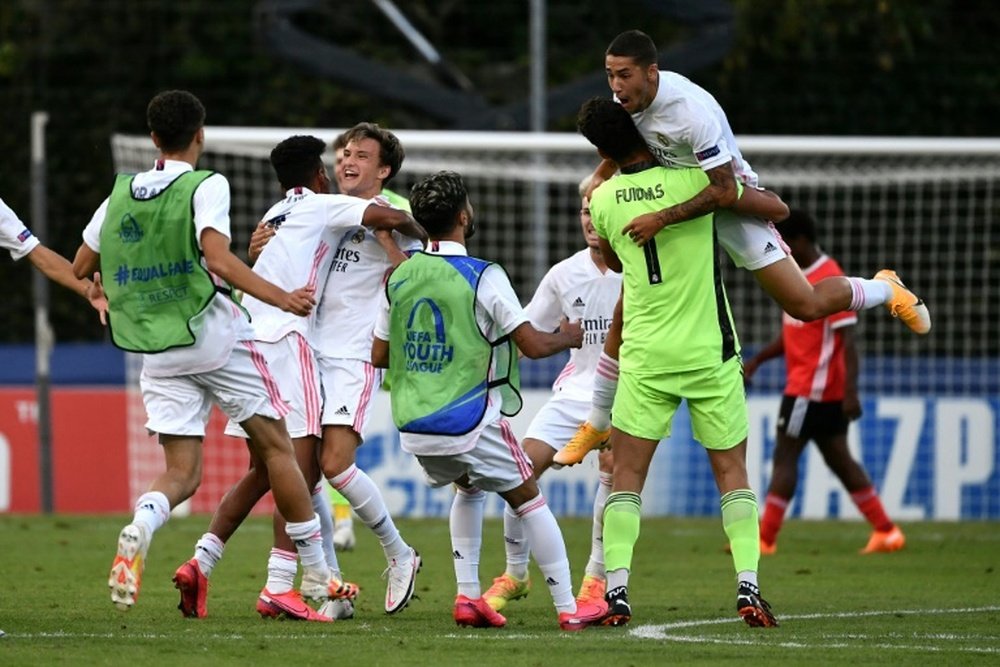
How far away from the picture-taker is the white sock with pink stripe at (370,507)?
8.78 m

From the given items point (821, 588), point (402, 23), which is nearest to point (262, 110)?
point (402, 23)

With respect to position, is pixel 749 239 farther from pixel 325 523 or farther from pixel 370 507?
pixel 325 523

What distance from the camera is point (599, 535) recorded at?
916 cm

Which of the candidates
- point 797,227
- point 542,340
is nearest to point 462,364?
point 542,340

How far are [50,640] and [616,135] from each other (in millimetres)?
3054

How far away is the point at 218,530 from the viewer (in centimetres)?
877

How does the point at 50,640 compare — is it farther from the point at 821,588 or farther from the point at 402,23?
the point at 402,23

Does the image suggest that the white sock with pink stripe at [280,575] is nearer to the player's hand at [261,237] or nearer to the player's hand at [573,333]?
the player's hand at [261,237]

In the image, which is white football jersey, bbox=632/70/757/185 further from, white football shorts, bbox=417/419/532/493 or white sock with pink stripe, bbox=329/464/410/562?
white sock with pink stripe, bbox=329/464/410/562

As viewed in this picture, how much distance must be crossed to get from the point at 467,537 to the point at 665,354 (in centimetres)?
117

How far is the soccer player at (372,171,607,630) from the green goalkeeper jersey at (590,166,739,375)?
35 centimetres

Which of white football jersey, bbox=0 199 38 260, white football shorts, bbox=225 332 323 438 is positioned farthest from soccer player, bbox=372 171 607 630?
white football jersey, bbox=0 199 38 260

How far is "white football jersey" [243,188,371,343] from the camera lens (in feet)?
28.2

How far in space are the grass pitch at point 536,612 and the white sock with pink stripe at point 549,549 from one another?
0.16m
